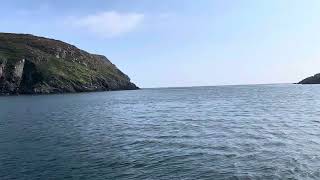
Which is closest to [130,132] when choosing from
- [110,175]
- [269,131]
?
[269,131]

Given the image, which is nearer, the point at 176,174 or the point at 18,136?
the point at 176,174

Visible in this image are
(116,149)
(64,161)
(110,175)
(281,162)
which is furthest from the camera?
(116,149)

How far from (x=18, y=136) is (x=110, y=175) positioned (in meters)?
29.4

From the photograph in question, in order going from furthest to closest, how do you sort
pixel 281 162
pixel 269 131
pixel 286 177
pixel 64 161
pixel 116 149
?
pixel 269 131, pixel 116 149, pixel 64 161, pixel 281 162, pixel 286 177

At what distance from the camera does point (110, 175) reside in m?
34.5

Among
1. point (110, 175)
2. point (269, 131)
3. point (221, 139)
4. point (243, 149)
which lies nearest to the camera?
point (110, 175)

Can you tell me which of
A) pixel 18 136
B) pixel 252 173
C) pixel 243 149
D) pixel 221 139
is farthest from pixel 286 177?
pixel 18 136

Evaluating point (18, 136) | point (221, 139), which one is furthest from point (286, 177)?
point (18, 136)

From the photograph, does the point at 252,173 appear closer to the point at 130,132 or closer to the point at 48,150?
the point at 48,150

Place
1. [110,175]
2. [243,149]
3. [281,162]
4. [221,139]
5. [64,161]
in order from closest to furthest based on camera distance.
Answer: [110,175] < [281,162] < [64,161] < [243,149] < [221,139]

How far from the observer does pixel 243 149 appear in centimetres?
4344

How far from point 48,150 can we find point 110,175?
15.1 meters

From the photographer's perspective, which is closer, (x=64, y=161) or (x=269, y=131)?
(x=64, y=161)

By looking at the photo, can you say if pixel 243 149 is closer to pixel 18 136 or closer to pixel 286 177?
pixel 286 177
